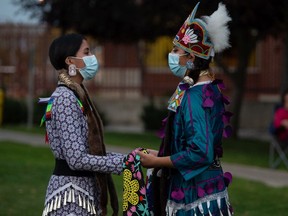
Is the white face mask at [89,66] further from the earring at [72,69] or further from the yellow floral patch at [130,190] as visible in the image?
the yellow floral patch at [130,190]

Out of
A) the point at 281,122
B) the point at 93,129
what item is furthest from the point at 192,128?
the point at 281,122

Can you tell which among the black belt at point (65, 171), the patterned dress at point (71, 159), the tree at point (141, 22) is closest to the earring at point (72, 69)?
the patterned dress at point (71, 159)

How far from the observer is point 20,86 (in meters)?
26.6

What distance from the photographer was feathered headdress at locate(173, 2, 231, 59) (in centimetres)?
494

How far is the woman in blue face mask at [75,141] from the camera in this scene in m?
4.97

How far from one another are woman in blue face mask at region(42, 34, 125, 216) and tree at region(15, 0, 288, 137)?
36.2ft

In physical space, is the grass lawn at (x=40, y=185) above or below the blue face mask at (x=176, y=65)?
below

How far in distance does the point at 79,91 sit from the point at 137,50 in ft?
67.5

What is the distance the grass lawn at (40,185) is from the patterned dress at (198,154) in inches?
170

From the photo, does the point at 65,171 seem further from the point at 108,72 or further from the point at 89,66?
the point at 108,72

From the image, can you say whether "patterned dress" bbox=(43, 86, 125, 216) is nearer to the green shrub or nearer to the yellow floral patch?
the yellow floral patch

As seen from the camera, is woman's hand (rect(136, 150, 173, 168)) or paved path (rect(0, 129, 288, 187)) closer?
woman's hand (rect(136, 150, 173, 168))

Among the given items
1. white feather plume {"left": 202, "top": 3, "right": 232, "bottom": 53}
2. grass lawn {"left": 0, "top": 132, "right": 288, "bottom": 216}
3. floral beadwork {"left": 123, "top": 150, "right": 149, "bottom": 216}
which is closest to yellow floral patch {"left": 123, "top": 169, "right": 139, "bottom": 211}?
floral beadwork {"left": 123, "top": 150, "right": 149, "bottom": 216}

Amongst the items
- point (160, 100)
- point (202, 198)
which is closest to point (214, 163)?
point (202, 198)
